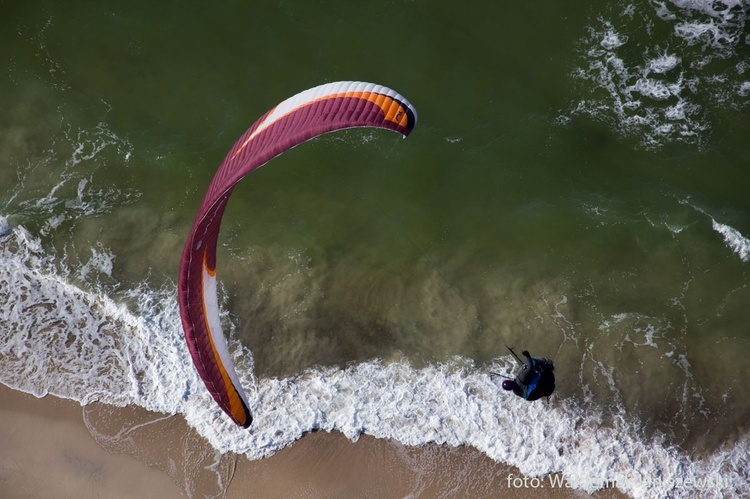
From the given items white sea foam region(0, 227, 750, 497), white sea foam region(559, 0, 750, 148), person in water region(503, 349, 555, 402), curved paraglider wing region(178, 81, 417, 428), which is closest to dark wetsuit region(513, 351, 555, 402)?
person in water region(503, 349, 555, 402)

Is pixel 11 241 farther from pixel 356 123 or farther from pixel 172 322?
pixel 356 123

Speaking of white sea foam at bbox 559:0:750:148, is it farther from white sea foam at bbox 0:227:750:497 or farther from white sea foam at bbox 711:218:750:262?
white sea foam at bbox 0:227:750:497

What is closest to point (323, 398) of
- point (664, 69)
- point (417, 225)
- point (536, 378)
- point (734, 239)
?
point (417, 225)

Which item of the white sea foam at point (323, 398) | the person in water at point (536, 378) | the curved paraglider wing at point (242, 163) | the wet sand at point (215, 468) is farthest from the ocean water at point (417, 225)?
the curved paraglider wing at point (242, 163)

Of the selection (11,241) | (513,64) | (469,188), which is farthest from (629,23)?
(11,241)

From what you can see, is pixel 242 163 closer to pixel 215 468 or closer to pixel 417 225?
pixel 417 225

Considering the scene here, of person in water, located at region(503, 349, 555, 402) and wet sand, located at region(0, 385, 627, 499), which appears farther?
wet sand, located at region(0, 385, 627, 499)

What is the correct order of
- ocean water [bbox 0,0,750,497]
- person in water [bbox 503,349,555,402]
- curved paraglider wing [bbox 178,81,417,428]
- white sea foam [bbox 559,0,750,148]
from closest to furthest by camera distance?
curved paraglider wing [bbox 178,81,417,428] → person in water [bbox 503,349,555,402] → ocean water [bbox 0,0,750,497] → white sea foam [bbox 559,0,750,148]
